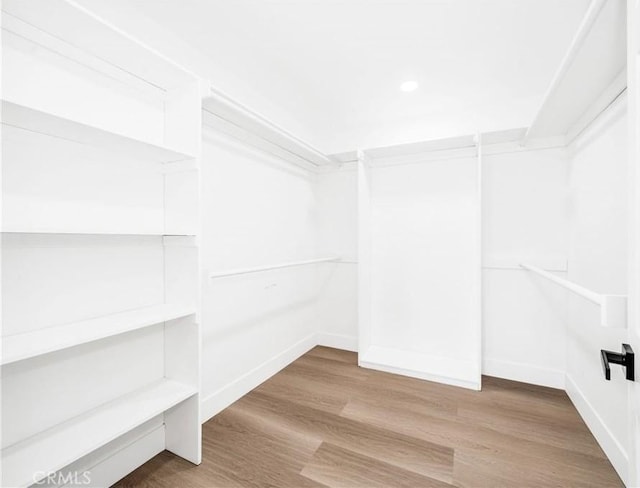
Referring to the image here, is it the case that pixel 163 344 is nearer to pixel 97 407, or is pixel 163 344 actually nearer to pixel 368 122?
pixel 97 407

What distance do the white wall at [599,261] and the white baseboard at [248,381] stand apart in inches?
84.7

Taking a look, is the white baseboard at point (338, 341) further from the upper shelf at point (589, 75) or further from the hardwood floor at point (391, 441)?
the upper shelf at point (589, 75)

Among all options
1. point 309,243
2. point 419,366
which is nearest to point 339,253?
point 309,243

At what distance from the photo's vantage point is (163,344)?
1.63 m

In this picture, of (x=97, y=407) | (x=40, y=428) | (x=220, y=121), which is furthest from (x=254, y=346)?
(x=220, y=121)

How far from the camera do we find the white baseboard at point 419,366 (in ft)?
7.68

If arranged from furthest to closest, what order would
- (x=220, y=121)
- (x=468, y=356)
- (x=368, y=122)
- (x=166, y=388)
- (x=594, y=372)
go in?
(x=368, y=122)
(x=468, y=356)
(x=220, y=121)
(x=594, y=372)
(x=166, y=388)

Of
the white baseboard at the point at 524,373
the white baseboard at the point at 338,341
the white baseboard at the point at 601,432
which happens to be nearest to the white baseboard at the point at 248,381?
the white baseboard at the point at 338,341

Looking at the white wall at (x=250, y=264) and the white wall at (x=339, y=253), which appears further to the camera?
the white wall at (x=339, y=253)

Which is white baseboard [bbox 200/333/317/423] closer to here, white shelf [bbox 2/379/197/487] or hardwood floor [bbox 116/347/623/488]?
hardwood floor [bbox 116/347/623/488]

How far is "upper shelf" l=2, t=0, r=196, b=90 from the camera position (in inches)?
41.7

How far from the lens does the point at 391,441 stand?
1696 millimetres

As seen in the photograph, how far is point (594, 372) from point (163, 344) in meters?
2.50

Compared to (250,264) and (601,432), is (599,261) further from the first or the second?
(250,264)
